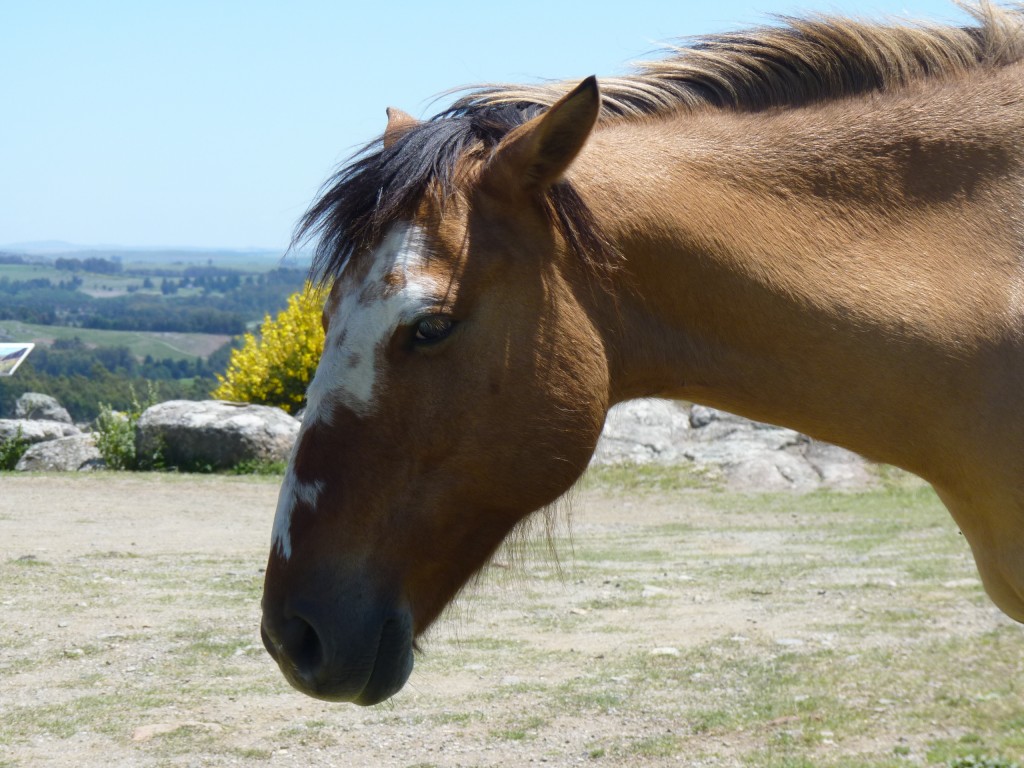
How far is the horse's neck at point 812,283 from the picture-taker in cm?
236

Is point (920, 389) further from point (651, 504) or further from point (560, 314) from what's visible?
point (651, 504)

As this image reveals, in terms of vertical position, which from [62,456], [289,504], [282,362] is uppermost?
[289,504]

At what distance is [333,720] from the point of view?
471cm

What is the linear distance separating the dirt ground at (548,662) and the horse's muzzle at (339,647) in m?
0.26

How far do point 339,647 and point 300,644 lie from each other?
0.10 metres

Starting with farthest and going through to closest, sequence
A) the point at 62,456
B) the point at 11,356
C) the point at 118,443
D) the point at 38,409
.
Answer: the point at 38,409, the point at 62,456, the point at 118,443, the point at 11,356


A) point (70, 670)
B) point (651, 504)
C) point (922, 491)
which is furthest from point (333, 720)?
point (922, 491)

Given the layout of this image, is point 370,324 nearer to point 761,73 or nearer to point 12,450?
point 761,73

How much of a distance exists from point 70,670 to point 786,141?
4.43 m

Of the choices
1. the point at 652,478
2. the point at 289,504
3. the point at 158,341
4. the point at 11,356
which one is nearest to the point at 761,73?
the point at 289,504

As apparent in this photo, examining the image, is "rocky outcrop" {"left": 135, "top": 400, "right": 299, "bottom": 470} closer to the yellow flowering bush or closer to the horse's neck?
the yellow flowering bush

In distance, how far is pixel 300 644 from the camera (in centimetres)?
Answer: 222

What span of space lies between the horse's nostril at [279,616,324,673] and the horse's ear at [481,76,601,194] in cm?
103

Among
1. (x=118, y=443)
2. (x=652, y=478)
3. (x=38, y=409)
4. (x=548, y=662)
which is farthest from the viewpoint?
(x=38, y=409)
